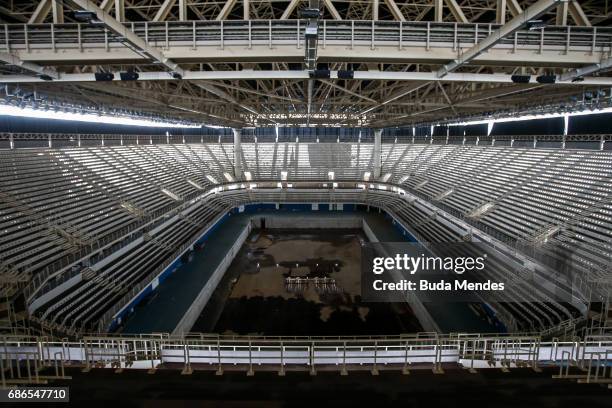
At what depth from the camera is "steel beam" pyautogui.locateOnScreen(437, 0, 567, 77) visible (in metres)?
5.62

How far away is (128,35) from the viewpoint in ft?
23.6

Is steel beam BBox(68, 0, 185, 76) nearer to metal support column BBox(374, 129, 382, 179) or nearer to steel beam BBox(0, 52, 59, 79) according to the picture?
steel beam BBox(0, 52, 59, 79)

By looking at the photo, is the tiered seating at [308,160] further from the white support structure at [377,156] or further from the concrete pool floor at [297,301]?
the concrete pool floor at [297,301]

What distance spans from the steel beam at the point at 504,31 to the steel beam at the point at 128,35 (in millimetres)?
7526

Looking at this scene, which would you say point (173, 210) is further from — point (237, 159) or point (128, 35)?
point (128, 35)

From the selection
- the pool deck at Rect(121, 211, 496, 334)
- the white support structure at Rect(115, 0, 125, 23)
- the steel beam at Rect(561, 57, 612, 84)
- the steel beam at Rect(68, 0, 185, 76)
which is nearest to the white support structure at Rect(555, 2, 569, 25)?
the steel beam at Rect(561, 57, 612, 84)

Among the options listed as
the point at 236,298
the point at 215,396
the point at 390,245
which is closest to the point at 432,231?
the point at 390,245

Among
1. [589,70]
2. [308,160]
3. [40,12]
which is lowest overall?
[308,160]

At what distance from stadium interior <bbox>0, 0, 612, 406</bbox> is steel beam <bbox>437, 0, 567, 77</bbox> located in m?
0.05

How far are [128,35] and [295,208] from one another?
102ft

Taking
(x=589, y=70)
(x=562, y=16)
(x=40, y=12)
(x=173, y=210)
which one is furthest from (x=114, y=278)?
(x=589, y=70)

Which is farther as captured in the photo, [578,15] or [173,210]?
[173,210]

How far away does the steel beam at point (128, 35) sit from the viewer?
6016 millimetres

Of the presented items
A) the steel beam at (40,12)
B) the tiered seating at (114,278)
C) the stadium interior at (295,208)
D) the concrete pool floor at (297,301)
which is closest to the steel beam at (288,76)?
the stadium interior at (295,208)
